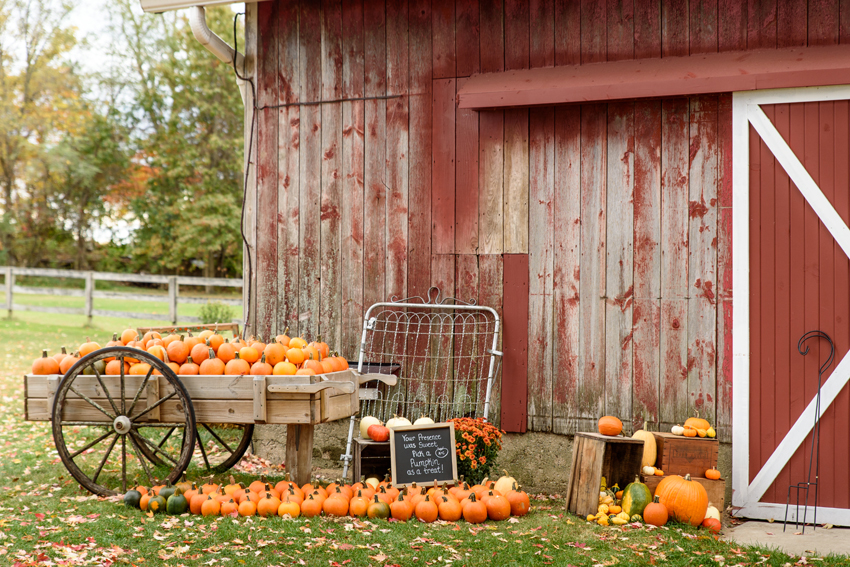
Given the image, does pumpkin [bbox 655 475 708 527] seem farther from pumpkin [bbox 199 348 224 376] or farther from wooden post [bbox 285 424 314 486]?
pumpkin [bbox 199 348 224 376]

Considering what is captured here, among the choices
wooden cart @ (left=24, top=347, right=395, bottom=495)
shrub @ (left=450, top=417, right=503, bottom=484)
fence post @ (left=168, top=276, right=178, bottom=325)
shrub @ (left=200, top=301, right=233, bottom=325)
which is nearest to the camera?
wooden cart @ (left=24, top=347, right=395, bottom=495)

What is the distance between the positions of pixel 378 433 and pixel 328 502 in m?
0.77

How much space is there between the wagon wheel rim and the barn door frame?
3.57 metres

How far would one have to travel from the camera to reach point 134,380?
4664mm

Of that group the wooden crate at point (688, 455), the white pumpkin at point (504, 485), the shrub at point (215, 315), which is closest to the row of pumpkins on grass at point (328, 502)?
the white pumpkin at point (504, 485)

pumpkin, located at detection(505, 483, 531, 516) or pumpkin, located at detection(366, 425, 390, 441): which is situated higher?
pumpkin, located at detection(366, 425, 390, 441)

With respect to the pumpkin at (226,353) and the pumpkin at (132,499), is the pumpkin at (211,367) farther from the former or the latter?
the pumpkin at (132,499)

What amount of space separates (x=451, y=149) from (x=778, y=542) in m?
3.55

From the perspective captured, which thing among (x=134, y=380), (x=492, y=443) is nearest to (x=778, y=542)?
(x=492, y=443)

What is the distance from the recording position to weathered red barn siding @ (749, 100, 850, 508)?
466 centimetres

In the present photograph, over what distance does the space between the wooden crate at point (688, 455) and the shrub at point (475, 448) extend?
1161 mm

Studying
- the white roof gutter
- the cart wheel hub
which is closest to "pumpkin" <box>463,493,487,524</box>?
the cart wheel hub

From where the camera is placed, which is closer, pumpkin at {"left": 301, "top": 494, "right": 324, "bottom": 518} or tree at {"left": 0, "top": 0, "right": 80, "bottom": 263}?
pumpkin at {"left": 301, "top": 494, "right": 324, "bottom": 518}

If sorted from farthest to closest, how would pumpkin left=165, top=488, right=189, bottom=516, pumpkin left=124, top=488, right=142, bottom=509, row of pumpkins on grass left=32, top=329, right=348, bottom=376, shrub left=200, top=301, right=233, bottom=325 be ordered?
shrub left=200, top=301, right=233, bottom=325 < row of pumpkins on grass left=32, top=329, right=348, bottom=376 < pumpkin left=124, top=488, right=142, bottom=509 < pumpkin left=165, top=488, right=189, bottom=516
